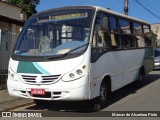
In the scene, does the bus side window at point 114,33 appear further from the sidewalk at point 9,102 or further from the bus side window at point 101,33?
the sidewalk at point 9,102

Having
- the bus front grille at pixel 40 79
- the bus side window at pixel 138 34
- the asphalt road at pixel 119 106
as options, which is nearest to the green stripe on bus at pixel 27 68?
the bus front grille at pixel 40 79

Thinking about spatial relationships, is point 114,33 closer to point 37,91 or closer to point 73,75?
point 73,75

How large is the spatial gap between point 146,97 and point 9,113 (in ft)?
15.3

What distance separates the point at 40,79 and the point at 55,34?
1.47m

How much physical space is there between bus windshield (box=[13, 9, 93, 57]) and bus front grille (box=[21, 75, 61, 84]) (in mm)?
595

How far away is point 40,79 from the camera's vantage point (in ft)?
27.5

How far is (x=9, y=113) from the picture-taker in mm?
8695

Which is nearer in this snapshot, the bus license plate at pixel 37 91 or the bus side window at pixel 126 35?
the bus license plate at pixel 37 91

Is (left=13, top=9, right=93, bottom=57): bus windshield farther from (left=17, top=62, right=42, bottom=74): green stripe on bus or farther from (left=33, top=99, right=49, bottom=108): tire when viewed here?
(left=33, top=99, right=49, bottom=108): tire

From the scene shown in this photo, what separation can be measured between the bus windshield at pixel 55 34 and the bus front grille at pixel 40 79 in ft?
1.95

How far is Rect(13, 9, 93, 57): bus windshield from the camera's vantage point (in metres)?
8.71

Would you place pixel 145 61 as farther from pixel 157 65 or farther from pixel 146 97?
pixel 157 65

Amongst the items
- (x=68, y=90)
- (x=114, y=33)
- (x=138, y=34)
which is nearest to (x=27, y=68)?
(x=68, y=90)

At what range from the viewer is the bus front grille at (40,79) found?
8250 millimetres
